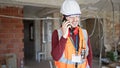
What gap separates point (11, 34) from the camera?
15.4 ft

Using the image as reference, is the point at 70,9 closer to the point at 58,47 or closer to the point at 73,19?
the point at 73,19

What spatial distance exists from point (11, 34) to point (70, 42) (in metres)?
3.43

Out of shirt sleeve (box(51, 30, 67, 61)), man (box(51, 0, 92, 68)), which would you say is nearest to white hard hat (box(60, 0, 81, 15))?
man (box(51, 0, 92, 68))

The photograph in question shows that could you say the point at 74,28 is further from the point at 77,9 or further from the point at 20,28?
the point at 20,28

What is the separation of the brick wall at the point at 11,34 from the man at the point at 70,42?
3.32 metres

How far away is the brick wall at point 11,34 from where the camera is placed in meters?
4.60

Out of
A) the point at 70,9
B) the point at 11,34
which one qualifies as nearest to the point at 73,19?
the point at 70,9

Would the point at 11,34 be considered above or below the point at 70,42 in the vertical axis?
below

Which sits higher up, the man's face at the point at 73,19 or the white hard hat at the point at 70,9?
the white hard hat at the point at 70,9

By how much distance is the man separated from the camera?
145 cm

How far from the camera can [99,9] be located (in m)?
3.87

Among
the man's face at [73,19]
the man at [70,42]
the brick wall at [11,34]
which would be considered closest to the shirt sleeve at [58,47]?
the man at [70,42]

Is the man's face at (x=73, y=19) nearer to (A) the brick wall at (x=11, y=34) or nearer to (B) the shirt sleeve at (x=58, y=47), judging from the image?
(B) the shirt sleeve at (x=58, y=47)

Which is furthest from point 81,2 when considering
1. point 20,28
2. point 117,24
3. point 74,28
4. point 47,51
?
point 47,51
